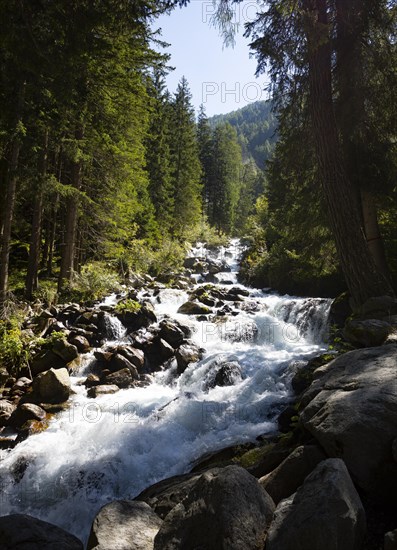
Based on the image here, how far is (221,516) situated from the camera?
8.58 feet

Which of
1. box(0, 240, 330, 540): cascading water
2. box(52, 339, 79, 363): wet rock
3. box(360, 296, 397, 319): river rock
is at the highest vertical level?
box(360, 296, 397, 319): river rock

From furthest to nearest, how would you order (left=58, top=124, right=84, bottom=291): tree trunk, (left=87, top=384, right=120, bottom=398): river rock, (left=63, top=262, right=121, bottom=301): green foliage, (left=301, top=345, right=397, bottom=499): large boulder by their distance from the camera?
(left=63, top=262, right=121, bottom=301): green foliage, (left=58, top=124, right=84, bottom=291): tree trunk, (left=87, top=384, right=120, bottom=398): river rock, (left=301, top=345, right=397, bottom=499): large boulder

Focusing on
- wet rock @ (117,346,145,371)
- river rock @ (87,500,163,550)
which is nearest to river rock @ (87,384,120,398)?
wet rock @ (117,346,145,371)

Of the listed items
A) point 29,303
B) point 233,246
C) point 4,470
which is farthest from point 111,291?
point 233,246

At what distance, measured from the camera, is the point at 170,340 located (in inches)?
456

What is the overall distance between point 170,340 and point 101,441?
512 cm

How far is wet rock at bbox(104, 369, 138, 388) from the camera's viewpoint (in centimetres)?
907

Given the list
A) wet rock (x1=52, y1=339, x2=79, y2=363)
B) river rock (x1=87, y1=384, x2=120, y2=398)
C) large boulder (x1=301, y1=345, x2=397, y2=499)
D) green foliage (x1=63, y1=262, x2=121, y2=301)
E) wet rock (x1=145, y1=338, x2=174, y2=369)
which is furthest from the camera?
green foliage (x1=63, y1=262, x2=121, y2=301)

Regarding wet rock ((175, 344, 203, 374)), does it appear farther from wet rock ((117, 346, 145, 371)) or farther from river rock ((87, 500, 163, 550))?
river rock ((87, 500, 163, 550))

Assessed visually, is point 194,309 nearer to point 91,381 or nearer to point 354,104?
point 91,381

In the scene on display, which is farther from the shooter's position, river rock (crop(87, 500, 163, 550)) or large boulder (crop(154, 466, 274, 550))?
river rock (crop(87, 500, 163, 550))

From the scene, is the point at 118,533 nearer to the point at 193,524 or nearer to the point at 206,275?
the point at 193,524

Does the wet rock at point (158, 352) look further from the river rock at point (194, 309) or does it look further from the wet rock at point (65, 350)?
the river rock at point (194, 309)

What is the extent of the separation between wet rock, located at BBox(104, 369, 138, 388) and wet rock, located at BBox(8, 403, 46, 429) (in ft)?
6.38
